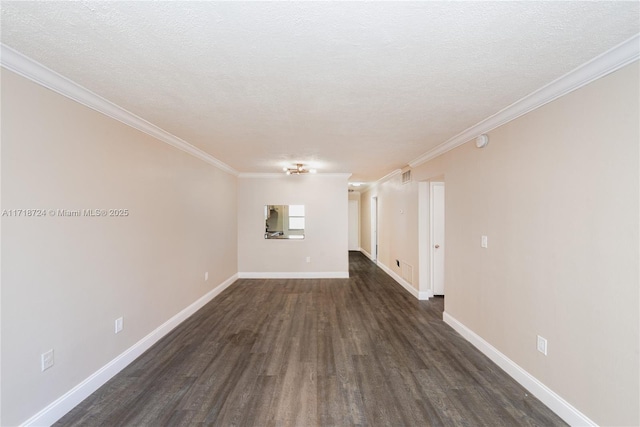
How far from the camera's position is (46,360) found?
1.76 metres

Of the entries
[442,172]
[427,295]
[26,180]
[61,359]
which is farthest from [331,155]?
[61,359]

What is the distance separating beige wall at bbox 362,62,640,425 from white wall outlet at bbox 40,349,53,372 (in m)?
3.65

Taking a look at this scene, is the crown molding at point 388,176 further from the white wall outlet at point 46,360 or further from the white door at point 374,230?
the white wall outlet at point 46,360

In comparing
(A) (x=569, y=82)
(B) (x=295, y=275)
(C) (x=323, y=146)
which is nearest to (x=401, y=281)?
(B) (x=295, y=275)

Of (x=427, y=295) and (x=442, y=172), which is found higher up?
(x=442, y=172)

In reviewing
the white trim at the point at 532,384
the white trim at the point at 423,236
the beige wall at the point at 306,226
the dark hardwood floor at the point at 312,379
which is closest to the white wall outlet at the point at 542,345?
the white trim at the point at 532,384

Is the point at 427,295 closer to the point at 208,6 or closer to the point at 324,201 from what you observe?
the point at 324,201

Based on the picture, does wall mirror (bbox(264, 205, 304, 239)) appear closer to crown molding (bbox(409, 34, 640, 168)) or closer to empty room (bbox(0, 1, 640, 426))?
empty room (bbox(0, 1, 640, 426))

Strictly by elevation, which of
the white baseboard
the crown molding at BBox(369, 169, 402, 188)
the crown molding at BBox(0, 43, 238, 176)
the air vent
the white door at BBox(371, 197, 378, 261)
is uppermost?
the crown molding at BBox(369, 169, 402, 188)

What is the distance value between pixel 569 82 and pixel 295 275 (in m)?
5.28

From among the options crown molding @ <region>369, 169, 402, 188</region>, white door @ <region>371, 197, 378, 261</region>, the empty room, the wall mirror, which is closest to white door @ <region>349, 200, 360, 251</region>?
white door @ <region>371, 197, 378, 261</region>

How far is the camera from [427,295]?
14.6 ft

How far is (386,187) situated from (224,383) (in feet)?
17.3

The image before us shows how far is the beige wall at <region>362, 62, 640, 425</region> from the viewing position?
4.89 ft
